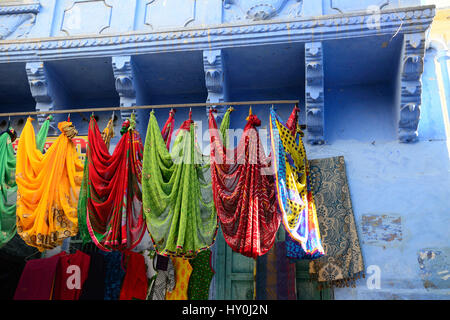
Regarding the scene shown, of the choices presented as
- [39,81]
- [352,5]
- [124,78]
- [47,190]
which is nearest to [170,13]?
[124,78]

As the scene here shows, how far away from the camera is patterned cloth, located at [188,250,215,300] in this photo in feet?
18.9

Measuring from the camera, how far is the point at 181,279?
584 centimetres

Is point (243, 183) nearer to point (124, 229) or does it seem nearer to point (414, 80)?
point (124, 229)

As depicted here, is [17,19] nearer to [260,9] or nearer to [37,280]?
[260,9]

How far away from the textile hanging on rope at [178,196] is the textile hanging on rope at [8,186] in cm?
143

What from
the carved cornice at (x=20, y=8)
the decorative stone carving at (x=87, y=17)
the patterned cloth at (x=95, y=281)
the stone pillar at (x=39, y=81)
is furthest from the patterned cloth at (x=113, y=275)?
the carved cornice at (x=20, y=8)

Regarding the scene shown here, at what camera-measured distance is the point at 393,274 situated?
18.6 feet

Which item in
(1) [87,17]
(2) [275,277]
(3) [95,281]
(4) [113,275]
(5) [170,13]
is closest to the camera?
(2) [275,277]

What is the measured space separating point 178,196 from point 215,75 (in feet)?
5.89

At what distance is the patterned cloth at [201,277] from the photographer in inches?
227

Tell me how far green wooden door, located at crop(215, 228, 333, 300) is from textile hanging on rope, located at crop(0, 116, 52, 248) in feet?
7.53

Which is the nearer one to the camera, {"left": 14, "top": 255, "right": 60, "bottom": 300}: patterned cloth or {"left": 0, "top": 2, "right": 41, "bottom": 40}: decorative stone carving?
{"left": 14, "top": 255, "right": 60, "bottom": 300}: patterned cloth

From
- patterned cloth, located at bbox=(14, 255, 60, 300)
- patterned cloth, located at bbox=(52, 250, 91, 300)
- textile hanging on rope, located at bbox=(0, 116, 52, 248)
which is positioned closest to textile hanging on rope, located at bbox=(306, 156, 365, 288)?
patterned cloth, located at bbox=(52, 250, 91, 300)

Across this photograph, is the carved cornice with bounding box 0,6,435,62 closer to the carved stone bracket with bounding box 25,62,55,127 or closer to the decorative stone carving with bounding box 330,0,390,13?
the carved stone bracket with bounding box 25,62,55,127
